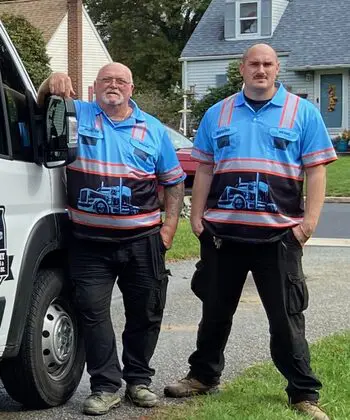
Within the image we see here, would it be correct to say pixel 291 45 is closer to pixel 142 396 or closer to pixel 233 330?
pixel 233 330

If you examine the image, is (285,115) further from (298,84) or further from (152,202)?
(298,84)

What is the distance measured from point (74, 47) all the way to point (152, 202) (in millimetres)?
27285

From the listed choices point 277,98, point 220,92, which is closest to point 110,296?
point 277,98

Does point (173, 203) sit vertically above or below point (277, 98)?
below

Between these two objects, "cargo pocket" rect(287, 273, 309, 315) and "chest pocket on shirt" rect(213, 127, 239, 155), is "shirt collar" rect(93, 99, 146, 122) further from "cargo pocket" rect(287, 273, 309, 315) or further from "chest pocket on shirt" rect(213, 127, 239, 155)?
"cargo pocket" rect(287, 273, 309, 315)

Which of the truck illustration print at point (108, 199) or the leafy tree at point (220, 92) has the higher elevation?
the leafy tree at point (220, 92)

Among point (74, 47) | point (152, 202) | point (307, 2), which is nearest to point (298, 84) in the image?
point (307, 2)

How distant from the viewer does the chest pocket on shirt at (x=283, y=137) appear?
448 centimetres

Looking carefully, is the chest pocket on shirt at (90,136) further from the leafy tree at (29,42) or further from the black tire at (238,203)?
the leafy tree at (29,42)

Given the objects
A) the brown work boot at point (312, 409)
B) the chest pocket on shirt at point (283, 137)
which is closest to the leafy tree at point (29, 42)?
the chest pocket on shirt at point (283, 137)

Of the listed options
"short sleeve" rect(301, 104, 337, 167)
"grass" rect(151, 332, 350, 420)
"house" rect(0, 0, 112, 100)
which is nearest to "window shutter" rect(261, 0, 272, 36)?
"house" rect(0, 0, 112, 100)

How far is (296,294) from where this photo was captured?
459 cm

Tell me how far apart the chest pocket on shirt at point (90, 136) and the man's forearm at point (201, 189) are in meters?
0.58

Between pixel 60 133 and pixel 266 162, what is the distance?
3.56ft
